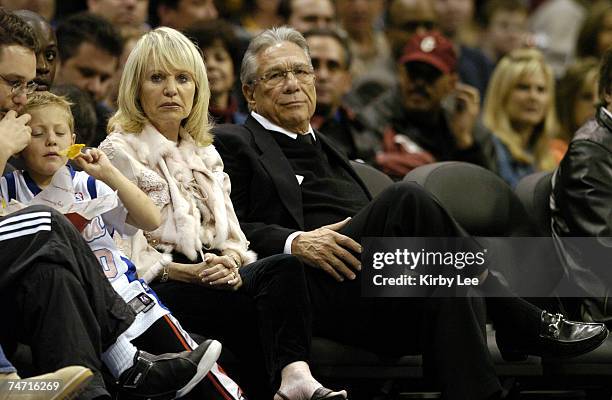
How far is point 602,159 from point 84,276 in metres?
2.21

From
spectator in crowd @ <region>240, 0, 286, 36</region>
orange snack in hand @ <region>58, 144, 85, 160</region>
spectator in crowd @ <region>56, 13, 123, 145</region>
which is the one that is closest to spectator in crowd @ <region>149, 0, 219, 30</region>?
spectator in crowd @ <region>240, 0, 286, 36</region>

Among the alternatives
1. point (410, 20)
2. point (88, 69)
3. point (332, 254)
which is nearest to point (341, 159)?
point (332, 254)

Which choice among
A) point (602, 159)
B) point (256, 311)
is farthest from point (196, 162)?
point (602, 159)

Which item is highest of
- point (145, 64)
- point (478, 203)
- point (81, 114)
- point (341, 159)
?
point (145, 64)

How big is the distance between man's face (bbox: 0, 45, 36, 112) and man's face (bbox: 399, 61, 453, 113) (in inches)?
117

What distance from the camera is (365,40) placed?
8.30 meters

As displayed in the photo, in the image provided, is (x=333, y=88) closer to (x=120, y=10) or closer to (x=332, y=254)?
(x=120, y=10)

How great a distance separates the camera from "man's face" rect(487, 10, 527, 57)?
9305 mm

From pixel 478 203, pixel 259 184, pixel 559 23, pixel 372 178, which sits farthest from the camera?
pixel 559 23

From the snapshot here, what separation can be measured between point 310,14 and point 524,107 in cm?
135

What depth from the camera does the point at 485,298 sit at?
450cm

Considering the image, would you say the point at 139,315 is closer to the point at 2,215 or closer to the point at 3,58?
the point at 2,215

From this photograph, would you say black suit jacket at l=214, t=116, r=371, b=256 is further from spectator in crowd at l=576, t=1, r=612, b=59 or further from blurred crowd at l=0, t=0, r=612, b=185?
spectator in crowd at l=576, t=1, r=612, b=59

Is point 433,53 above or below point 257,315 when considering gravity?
above
